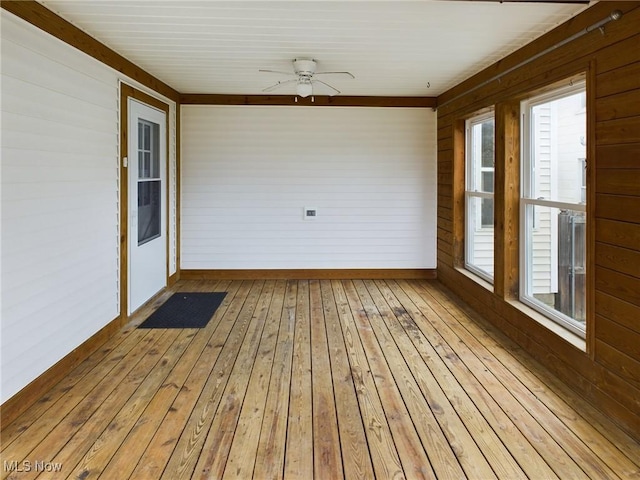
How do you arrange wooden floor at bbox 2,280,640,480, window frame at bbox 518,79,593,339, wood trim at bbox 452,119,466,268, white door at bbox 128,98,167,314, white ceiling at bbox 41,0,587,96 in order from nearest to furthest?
wooden floor at bbox 2,280,640,480 < white ceiling at bbox 41,0,587,96 < window frame at bbox 518,79,593,339 < white door at bbox 128,98,167,314 < wood trim at bbox 452,119,466,268

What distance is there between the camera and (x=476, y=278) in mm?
4801

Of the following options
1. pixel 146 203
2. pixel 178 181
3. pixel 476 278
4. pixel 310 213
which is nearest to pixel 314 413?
pixel 476 278

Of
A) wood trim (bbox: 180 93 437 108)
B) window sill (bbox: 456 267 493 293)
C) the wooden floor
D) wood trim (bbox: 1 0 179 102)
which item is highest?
wood trim (bbox: 180 93 437 108)

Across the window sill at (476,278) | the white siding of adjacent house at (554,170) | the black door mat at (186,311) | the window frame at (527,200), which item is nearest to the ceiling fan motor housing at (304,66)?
the window frame at (527,200)

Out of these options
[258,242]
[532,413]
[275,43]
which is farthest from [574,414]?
[258,242]

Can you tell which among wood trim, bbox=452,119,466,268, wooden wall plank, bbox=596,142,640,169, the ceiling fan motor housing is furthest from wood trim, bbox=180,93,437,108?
wooden wall plank, bbox=596,142,640,169

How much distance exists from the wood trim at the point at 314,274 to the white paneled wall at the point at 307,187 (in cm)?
7

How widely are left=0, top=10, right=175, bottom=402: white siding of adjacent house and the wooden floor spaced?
1.22ft

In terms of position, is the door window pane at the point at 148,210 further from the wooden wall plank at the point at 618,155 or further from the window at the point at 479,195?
the wooden wall plank at the point at 618,155

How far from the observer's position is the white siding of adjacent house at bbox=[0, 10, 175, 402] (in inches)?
98.9

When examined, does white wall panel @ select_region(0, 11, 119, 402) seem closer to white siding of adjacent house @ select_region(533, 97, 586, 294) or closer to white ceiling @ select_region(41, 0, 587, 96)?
white ceiling @ select_region(41, 0, 587, 96)

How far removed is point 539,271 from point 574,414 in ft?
4.64

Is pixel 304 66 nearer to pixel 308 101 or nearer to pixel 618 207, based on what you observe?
pixel 308 101

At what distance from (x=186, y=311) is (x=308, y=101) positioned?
3110 millimetres
